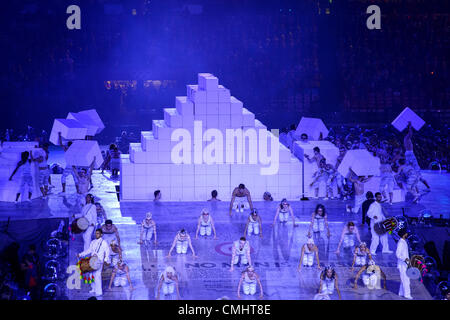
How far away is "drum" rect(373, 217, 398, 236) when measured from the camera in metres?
20.1

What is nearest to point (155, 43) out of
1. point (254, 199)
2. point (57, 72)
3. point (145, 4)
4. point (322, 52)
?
point (145, 4)

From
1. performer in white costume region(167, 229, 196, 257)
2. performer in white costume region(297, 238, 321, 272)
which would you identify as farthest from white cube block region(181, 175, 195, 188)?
performer in white costume region(297, 238, 321, 272)

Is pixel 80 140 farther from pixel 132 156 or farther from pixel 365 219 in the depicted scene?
pixel 365 219

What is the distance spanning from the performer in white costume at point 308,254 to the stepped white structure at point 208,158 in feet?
19.9

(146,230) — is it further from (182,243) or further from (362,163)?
(362,163)

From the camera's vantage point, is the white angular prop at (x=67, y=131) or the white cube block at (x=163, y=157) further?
the white angular prop at (x=67, y=131)

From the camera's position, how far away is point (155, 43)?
41.9m

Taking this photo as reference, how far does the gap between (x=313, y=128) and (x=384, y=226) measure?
9.69 m

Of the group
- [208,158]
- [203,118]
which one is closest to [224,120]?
[203,118]

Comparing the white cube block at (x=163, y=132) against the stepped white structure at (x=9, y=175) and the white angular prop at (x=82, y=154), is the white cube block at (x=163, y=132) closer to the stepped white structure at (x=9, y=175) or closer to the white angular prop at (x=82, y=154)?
the white angular prop at (x=82, y=154)

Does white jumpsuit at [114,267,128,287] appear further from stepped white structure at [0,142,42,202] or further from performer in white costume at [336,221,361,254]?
stepped white structure at [0,142,42,202]

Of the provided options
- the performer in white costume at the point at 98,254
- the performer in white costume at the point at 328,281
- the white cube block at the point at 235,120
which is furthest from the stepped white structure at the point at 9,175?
the performer in white costume at the point at 328,281

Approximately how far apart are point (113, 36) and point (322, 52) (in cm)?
1165

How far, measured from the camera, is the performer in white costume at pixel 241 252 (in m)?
18.8
